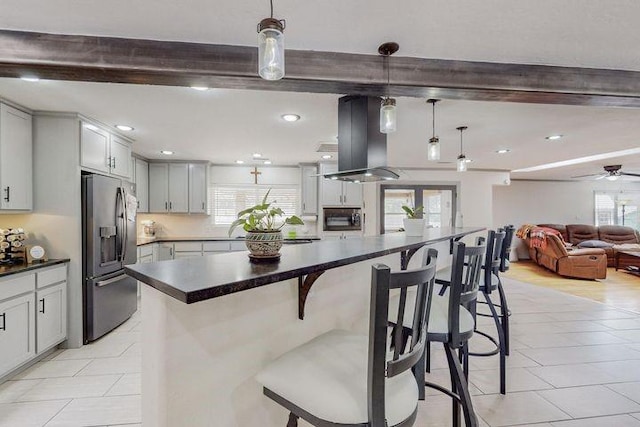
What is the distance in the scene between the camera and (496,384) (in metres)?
2.36

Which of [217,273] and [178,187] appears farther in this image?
[178,187]

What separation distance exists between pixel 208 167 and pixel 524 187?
28.0ft

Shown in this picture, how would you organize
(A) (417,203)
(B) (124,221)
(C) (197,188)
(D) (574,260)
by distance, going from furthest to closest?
1. (A) (417,203)
2. (D) (574,260)
3. (C) (197,188)
4. (B) (124,221)

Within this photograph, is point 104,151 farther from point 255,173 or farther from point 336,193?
point 336,193

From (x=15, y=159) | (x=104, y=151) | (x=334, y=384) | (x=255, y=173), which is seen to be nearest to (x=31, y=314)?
(x=15, y=159)

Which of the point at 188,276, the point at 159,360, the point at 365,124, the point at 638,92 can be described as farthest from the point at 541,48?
the point at 159,360

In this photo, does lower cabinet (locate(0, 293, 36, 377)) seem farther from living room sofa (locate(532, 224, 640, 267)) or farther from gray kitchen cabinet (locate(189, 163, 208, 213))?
living room sofa (locate(532, 224, 640, 267))

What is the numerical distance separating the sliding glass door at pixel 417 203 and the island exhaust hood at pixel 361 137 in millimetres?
4086

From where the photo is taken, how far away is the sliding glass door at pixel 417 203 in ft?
21.5

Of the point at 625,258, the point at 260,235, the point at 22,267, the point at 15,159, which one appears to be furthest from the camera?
the point at 625,258

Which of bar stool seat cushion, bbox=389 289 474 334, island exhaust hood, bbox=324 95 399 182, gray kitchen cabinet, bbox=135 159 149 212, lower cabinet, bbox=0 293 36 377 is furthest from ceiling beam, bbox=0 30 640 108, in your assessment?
gray kitchen cabinet, bbox=135 159 149 212

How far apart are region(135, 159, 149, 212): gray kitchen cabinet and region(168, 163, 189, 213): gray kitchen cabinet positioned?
1.23ft

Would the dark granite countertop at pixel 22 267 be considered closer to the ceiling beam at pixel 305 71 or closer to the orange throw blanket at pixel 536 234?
the ceiling beam at pixel 305 71

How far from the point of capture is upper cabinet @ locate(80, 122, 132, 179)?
3.20 m
